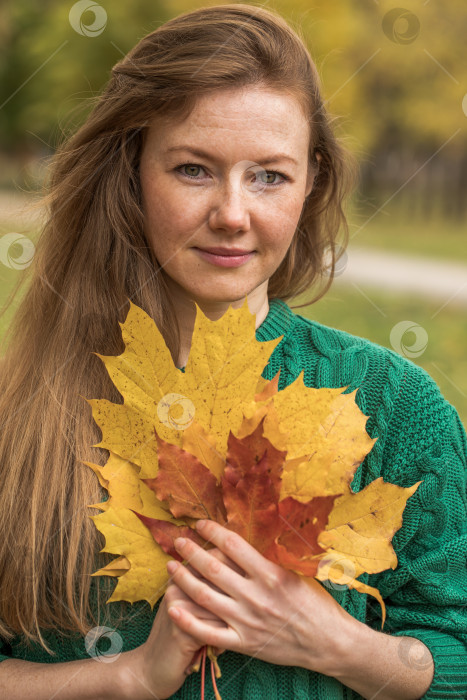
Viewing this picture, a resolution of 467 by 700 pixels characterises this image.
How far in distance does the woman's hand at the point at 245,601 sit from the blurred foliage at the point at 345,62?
11303 mm

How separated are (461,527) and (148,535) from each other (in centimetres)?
61

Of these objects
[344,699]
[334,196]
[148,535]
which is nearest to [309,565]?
[148,535]

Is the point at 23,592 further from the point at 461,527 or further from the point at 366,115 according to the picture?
the point at 366,115

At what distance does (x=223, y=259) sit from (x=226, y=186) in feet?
0.43

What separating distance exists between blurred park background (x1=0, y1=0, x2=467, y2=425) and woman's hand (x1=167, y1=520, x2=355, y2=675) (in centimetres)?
510

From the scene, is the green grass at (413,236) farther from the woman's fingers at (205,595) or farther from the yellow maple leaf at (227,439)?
the woman's fingers at (205,595)

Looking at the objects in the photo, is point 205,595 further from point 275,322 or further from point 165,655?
point 275,322

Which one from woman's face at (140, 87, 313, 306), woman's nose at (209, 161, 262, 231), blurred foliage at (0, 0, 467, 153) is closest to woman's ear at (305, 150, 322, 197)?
woman's face at (140, 87, 313, 306)

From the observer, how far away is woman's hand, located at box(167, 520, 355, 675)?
1.27 metres

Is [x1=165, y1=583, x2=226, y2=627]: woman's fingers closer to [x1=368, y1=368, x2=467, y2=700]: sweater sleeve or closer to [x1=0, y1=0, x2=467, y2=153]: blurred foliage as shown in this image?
[x1=368, y1=368, x2=467, y2=700]: sweater sleeve

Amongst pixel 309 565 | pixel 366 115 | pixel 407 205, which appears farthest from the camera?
pixel 407 205

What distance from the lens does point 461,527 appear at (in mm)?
1553

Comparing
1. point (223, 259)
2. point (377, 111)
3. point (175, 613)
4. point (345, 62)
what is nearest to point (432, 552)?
point (175, 613)

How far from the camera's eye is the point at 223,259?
4.84 feet
